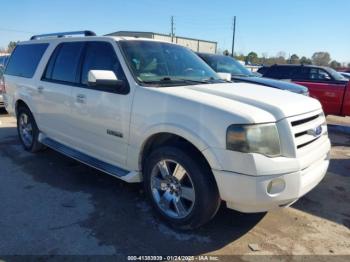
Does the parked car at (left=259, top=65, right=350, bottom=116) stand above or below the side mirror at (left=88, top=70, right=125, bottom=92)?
below

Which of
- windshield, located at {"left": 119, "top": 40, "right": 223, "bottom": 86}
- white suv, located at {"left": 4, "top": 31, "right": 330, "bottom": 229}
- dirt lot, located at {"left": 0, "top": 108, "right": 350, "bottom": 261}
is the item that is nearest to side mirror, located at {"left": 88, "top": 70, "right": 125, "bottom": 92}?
white suv, located at {"left": 4, "top": 31, "right": 330, "bottom": 229}

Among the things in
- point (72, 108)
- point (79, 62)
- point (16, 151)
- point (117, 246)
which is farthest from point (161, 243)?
point (16, 151)

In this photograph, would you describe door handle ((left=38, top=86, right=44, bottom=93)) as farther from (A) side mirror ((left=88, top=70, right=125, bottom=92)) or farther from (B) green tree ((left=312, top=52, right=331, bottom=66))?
(B) green tree ((left=312, top=52, right=331, bottom=66))

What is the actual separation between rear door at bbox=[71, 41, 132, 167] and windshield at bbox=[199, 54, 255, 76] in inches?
204

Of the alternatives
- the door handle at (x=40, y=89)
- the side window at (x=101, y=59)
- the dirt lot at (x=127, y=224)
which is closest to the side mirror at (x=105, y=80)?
the side window at (x=101, y=59)

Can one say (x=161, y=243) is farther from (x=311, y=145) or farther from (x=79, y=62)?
(x=79, y=62)

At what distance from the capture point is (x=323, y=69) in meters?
11.8

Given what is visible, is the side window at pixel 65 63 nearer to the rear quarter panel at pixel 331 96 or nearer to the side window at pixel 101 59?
the side window at pixel 101 59

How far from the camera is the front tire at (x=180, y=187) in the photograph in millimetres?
3096

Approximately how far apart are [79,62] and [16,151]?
103 inches

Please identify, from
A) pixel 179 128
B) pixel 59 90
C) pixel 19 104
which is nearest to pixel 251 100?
pixel 179 128

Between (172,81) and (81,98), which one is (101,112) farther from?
(172,81)

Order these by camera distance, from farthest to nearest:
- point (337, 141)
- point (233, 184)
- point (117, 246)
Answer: point (337, 141) → point (117, 246) → point (233, 184)

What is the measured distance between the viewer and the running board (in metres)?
3.79
